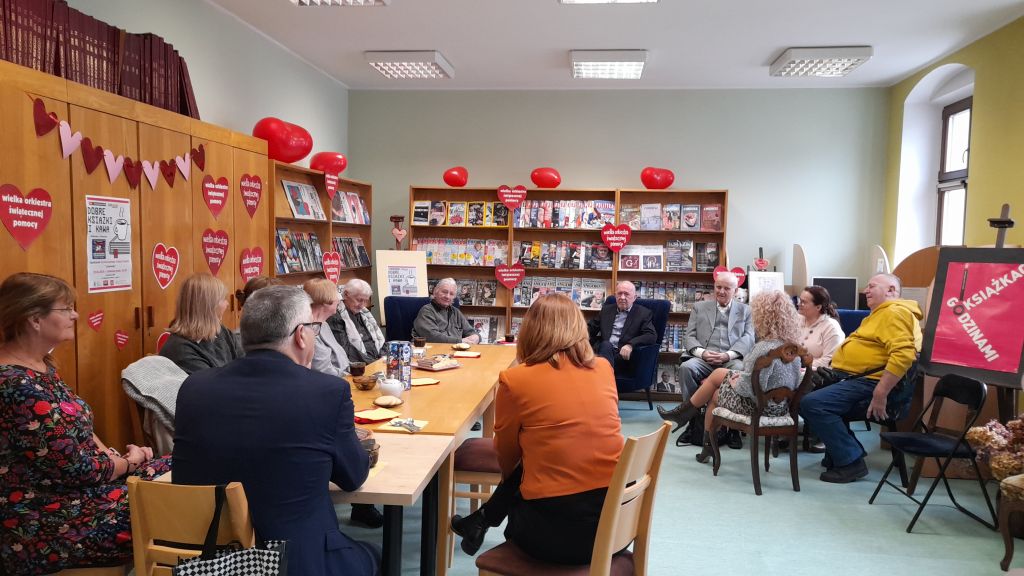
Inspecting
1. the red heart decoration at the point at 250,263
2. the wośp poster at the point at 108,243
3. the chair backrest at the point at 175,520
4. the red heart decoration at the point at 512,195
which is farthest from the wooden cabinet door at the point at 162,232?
the red heart decoration at the point at 512,195

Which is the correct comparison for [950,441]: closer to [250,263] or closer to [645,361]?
[645,361]

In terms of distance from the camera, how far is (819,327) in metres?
5.18

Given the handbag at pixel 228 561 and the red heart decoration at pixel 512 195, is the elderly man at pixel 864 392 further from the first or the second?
the handbag at pixel 228 561

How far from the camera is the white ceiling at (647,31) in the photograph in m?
4.84

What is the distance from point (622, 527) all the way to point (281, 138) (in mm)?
4125

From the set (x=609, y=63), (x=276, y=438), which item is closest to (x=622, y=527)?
(x=276, y=438)

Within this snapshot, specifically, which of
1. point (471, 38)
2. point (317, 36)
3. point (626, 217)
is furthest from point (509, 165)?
point (317, 36)

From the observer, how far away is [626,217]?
7.17 m

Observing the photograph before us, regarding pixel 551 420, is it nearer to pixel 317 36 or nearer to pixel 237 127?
pixel 237 127

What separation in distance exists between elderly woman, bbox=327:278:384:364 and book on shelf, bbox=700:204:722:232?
373 cm

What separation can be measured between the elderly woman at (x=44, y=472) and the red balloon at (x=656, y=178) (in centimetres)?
559

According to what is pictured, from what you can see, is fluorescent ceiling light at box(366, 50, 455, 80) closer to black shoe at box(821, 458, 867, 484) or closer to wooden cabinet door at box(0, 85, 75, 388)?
wooden cabinet door at box(0, 85, 75, 388)

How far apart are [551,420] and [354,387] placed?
1.43 m

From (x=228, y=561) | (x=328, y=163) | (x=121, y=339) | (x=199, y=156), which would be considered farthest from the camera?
(x=328, y=163)
